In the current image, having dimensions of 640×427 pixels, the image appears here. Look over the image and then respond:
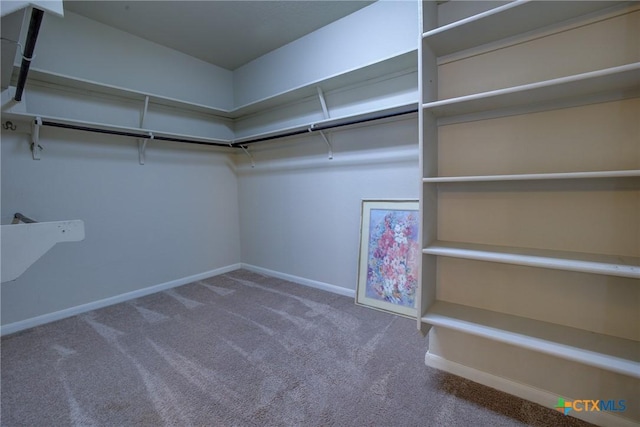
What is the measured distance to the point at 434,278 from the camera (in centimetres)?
164

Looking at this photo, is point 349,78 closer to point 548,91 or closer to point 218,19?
point 218,19

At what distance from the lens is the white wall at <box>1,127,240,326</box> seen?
7.08 feet

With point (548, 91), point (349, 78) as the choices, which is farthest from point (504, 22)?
point (349, 78)

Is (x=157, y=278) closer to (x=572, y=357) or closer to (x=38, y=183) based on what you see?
(x=38, y=183)

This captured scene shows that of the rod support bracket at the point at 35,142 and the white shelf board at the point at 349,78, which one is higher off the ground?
the white shelf board at the point at 349,78

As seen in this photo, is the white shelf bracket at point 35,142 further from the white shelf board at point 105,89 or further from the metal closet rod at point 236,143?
the white shelf board at point 105,89

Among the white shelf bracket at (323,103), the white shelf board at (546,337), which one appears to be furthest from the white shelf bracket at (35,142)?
the white shelf board at (546,337)

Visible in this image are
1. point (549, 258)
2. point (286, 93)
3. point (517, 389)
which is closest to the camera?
point (549, 258)

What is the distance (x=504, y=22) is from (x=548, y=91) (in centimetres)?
38

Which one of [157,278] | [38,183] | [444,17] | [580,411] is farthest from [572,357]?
[38,183]

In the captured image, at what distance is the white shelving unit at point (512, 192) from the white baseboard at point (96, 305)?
2.58 meters

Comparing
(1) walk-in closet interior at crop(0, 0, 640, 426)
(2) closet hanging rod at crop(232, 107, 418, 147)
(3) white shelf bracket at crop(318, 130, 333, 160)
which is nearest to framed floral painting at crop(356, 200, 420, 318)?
(1) walk-in closet interior at crop(0, 0, 640, 426)

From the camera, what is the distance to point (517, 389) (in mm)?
1394

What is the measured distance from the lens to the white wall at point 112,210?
2.16 m
